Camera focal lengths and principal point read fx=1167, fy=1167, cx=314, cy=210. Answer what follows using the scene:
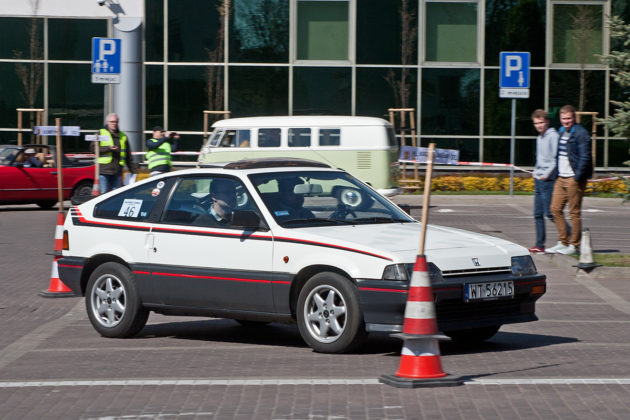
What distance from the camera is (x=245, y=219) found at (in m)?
8.86

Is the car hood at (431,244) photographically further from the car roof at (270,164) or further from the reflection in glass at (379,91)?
the reflection in glass at (379,91)

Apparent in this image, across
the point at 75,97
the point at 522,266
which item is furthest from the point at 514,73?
the point at 522,266

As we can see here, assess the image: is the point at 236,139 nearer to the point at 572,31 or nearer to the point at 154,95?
the point at 154,95

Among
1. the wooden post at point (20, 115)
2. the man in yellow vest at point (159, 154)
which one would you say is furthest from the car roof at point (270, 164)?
the wooden post at point (20, 115)

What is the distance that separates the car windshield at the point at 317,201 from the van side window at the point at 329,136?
52.9 feet

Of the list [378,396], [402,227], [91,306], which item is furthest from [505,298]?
[91,306]

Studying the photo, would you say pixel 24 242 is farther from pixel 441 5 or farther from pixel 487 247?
pixel 441 5

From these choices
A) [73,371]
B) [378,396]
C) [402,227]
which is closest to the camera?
[378,396]

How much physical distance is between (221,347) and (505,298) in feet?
7.47

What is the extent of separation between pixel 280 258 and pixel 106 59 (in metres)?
12.8

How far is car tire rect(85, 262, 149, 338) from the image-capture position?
31.6 ft

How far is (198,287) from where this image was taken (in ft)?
30.3

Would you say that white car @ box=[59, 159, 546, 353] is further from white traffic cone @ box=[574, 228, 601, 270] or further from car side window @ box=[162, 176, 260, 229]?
white traffic cone @ box=[574, 228, 601, 270]

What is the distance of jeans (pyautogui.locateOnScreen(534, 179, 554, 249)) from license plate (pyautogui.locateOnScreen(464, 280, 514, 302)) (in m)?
7.30
